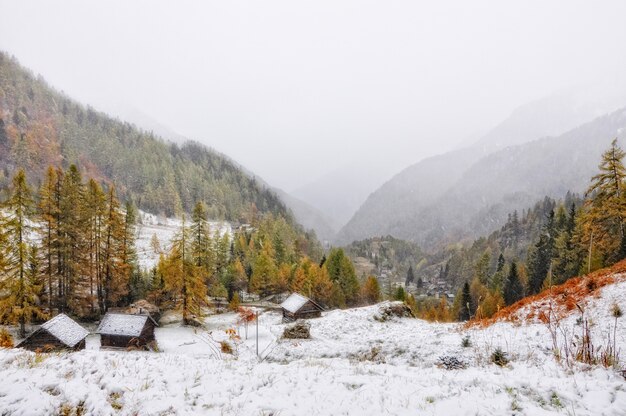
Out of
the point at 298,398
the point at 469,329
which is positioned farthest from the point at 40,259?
the point at 469,329

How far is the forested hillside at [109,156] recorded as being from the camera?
391 feet

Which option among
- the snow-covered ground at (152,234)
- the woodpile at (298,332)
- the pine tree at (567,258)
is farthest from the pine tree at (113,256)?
the pine tree at (567,258)

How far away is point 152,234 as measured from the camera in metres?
87.2

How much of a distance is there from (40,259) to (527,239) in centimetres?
20372

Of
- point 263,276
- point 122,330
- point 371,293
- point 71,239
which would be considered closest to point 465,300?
point 371,293

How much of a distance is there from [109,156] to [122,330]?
5511 inches

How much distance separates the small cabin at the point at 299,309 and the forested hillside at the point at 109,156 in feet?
317

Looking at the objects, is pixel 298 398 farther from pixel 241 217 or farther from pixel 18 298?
pixel 241 217

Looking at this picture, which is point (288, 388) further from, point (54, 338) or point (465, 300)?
point (465, 300)

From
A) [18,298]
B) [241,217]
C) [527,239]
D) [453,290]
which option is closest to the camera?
[18,298]

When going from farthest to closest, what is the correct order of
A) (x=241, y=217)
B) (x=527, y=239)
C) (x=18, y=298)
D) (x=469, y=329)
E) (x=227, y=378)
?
(x=527, y=239), (x=241, y=217), (x=18, y=298), (x=469, y=329), (x=227, y=378)

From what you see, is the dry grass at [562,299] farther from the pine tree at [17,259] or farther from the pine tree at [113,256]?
the pine tree at [113,256]

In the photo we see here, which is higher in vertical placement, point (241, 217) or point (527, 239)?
point (241, 217)

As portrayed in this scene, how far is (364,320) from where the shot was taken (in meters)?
30.7
